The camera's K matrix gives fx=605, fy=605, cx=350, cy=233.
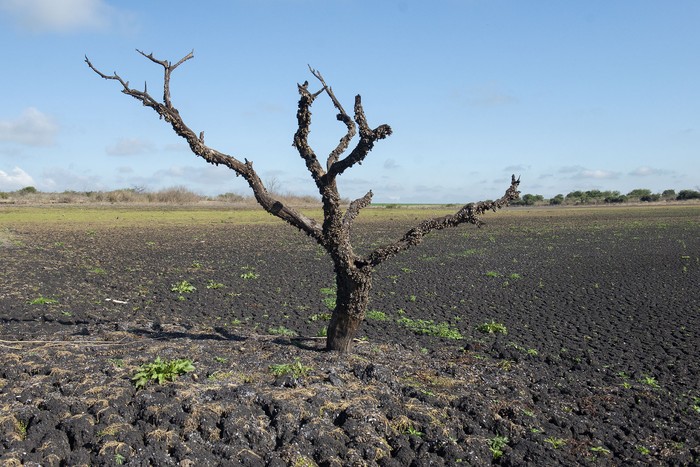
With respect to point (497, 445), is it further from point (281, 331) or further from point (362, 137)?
point (281, 331)

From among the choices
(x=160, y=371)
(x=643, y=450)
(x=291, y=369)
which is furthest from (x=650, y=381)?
(x=160, y=371)

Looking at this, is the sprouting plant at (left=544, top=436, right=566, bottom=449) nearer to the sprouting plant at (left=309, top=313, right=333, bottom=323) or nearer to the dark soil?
the dark soil

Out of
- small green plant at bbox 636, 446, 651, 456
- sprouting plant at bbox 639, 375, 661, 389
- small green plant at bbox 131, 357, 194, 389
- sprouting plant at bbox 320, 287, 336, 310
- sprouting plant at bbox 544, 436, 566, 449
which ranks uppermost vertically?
small green plant at bbox 131, 357, 194, 389

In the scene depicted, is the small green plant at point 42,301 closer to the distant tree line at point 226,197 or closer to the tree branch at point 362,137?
the tree branch at point 362,137

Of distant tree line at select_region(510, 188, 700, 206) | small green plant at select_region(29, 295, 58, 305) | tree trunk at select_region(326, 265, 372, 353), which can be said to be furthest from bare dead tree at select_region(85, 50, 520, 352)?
distant tree line at select_region(510, 188, 700, 206)

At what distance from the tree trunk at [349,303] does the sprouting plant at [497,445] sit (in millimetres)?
2762

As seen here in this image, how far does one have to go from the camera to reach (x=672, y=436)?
23.2ft

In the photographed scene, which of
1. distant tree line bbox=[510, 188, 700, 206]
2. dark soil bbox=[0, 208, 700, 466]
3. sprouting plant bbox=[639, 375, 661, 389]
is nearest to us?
dark soil bbox=[0, 208, 700, 466]

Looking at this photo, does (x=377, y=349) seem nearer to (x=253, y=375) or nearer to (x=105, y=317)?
(x=253, y=375)

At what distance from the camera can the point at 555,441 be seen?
21.9 ft

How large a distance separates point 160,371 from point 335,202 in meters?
3.19

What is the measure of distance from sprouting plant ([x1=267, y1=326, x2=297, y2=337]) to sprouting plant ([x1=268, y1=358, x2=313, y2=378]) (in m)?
3.07

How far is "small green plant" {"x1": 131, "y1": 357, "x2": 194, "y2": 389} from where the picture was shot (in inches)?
274

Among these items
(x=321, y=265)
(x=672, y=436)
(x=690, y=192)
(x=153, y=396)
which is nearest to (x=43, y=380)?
(x=153, y=396)
